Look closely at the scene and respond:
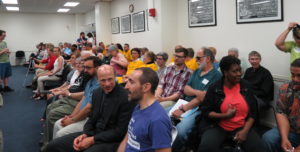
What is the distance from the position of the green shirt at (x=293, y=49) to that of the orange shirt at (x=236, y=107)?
1.12 meters

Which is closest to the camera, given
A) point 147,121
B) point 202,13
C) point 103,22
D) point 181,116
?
point 147,121

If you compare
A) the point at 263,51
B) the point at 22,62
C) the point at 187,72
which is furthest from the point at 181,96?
the point at 22,62

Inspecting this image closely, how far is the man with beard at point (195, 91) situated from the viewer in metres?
2.49

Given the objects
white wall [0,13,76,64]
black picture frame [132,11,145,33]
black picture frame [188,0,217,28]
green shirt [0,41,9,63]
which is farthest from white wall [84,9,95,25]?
black picture frame [188,0,217,28]

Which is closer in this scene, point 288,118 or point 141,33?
point 288,118

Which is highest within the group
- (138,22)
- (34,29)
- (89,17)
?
(89,17)

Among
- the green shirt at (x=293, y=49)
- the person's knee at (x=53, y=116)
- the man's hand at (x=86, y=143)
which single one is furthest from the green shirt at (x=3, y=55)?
the green shirt at (x=293, y=49)

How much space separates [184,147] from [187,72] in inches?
38.3

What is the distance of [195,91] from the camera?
107 inches

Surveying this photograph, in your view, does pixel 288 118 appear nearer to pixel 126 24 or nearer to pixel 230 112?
pixel 230 112

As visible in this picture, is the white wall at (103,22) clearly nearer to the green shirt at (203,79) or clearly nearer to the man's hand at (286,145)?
the green shirt at (203,79)

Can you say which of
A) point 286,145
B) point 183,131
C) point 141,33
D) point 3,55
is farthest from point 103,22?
point 286,145

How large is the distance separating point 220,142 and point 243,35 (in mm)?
2463

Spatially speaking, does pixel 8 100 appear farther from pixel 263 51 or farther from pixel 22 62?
pixel 22 62
